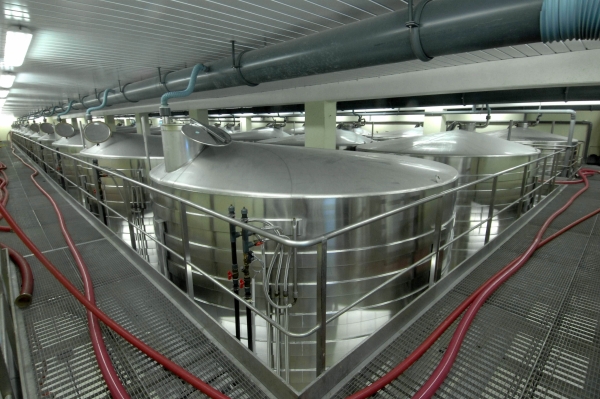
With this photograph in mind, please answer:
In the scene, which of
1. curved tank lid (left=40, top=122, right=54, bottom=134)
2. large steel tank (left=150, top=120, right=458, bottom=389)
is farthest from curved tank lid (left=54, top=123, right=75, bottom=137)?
large steel tank (left=150, top=120, right=458, bottom=389)

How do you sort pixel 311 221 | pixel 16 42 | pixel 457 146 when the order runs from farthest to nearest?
1. pixel 457 146
2. pixel 16 42
3. pixel 311 221

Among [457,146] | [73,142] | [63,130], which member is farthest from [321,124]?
[73,142]

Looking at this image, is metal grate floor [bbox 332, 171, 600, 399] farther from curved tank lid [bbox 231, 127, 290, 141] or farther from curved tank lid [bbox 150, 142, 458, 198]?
curved tank lid [bbox 231, 127, 290, 141]

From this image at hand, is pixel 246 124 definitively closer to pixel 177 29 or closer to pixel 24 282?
pixel 177 29

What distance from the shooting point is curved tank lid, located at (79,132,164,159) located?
21.7ft

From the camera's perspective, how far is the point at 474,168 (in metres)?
5.98

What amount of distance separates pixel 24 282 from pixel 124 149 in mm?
4903

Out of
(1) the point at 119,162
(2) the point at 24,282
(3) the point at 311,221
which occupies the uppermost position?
(1) the point at 119,162

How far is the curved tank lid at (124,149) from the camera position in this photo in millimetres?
6617

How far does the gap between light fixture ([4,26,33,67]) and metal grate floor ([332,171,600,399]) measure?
4658mm

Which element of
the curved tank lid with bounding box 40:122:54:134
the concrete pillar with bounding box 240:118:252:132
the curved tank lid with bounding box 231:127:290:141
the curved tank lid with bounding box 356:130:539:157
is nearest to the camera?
the curved tank lid with bounding box 356:130:539:157

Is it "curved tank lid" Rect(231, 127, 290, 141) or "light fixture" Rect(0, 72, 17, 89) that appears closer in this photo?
"light fixture" Rect(0, 72, 17, 89)

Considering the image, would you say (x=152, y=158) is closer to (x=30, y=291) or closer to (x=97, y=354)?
(x=30, y=291)

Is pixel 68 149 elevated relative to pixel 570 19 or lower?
lower
